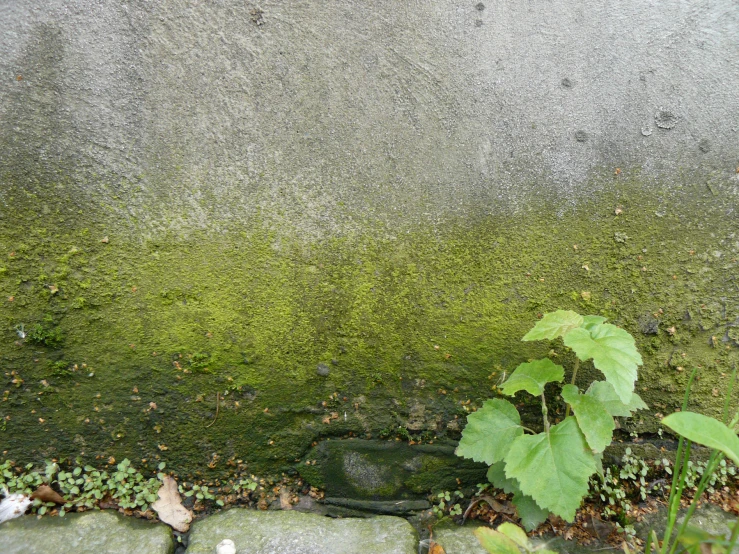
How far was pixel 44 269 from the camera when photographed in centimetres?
161

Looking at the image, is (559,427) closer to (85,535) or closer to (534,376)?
(534,376)

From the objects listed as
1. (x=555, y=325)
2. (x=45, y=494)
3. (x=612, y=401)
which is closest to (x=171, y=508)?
(x=45, y=494)


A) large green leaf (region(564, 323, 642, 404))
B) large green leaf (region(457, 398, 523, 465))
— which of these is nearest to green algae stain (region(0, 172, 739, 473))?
large green leaf (region(457, 398, 523, 465))

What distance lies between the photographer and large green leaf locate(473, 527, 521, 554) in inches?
50.1

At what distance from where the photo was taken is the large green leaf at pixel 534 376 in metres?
1.56

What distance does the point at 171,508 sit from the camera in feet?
5.49

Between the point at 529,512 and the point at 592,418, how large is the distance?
35 centimetres

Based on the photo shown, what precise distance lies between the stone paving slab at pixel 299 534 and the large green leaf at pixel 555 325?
0.77m

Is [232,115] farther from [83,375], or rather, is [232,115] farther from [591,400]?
[591,400]

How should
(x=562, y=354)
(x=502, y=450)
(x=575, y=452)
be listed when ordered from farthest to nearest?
(x=562, y=354) → (x=502, y=450) → (x=575, y=452)

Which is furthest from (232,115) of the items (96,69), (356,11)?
(356,11)

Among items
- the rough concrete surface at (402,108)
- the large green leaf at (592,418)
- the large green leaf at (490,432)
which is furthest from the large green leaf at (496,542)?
the rough concrete surface at (402,108)

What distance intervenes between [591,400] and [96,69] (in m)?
1.85

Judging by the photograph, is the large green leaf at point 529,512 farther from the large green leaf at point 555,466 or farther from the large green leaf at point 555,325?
the large green leaf at point 555,325
